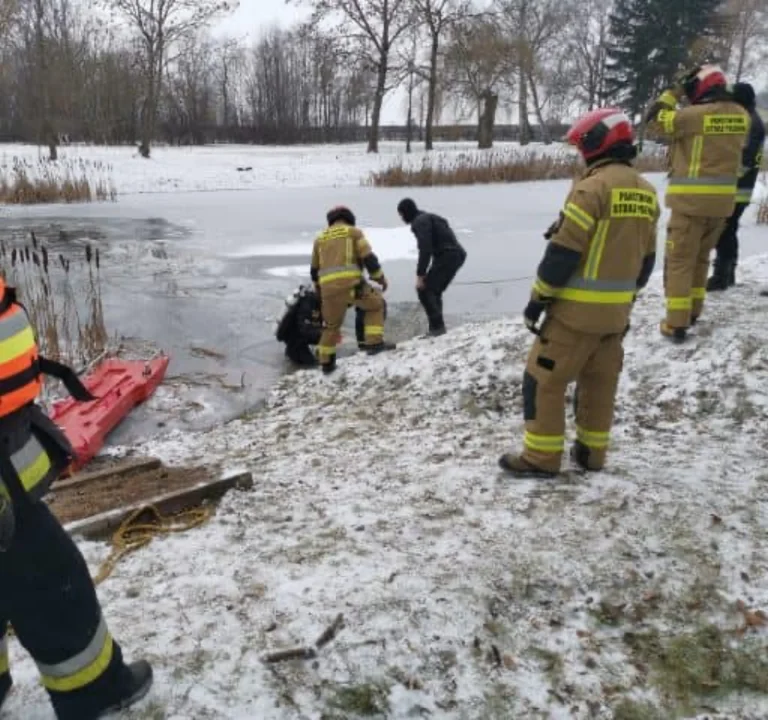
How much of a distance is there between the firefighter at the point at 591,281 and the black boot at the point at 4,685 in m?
2.47

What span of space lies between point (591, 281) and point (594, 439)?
85 cm

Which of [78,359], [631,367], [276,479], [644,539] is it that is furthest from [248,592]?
[78,359]

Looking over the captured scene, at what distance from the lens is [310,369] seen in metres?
6.77

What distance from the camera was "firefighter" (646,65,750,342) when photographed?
4824mm

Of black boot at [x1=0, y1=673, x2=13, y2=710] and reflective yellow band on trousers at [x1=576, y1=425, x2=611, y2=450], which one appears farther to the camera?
reflective yellow band on trousers at [x1=576, y1=425, x2=611, y2=450]

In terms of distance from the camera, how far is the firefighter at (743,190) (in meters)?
5.88

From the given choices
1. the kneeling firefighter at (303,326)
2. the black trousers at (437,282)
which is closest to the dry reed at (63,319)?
the kneeling firefighter at (303,326)

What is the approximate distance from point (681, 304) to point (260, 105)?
51066 mm

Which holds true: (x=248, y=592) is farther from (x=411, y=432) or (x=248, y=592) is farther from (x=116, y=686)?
(x=411, y=432)

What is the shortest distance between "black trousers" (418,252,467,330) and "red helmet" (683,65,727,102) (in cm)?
275

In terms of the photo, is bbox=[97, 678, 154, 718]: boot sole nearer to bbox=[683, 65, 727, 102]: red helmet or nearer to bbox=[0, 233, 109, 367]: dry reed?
bbox=[0, 233, 109, 367]: dry reed

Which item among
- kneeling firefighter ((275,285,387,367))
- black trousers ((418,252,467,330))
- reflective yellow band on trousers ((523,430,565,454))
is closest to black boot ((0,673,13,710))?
reflective yellow band on trousers ((523,430,565,454))

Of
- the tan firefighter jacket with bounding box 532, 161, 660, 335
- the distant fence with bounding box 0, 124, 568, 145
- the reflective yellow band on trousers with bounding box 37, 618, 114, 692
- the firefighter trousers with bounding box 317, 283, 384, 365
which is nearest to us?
the reflective yellow band on trousers with bounding box 37, 618, 114, 692

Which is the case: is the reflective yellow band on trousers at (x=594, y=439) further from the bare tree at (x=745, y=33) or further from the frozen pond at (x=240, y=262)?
the bare tree at (x=745, y=33)
